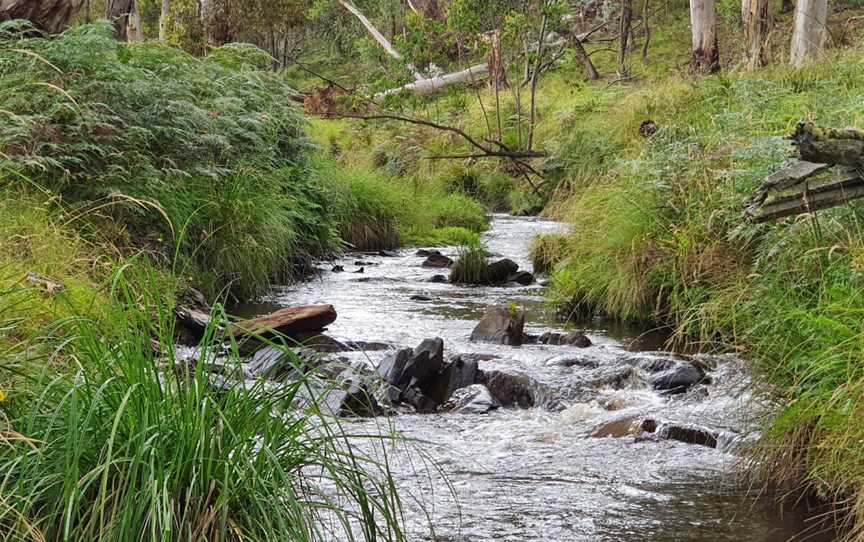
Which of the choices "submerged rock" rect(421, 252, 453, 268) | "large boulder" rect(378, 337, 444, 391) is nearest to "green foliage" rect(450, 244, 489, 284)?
"submerged rock" rect(421, 252, 453, 268)

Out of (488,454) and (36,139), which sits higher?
(36,139)

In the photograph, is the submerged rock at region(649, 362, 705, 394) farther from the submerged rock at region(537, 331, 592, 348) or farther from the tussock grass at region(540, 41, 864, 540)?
the submerged rock at region(537, 331, 592, 348)

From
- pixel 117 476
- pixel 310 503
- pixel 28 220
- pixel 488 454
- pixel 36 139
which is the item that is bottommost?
pixel 488 454

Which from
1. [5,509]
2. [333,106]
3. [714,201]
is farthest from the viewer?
[333,106]

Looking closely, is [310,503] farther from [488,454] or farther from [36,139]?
[36,139]

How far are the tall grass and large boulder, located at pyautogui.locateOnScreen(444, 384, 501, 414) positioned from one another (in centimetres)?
332

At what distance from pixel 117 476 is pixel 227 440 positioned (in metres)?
0.34

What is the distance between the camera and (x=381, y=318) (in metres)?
9.56

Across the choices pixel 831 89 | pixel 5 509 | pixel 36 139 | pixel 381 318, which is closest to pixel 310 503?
pixel 5 509

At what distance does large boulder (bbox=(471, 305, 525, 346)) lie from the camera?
8.40 meters

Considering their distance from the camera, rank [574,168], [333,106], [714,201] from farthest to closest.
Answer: [574,168] → [333,106] → [714,201]

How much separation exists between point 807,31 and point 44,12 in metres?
10.7

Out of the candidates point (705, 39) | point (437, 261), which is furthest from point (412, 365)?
point (705, 39)

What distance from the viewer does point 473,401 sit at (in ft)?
21.8
